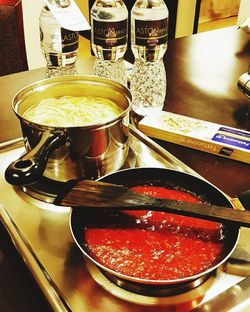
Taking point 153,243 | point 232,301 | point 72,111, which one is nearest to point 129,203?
point 153,243

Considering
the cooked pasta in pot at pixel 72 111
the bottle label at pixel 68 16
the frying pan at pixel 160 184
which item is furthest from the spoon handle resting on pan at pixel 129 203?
the bottle label at pixel 68 16

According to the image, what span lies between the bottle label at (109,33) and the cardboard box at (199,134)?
22cm

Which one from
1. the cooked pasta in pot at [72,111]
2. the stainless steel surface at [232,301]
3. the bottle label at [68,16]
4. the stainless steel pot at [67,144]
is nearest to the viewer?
the stainless steel surface at [232,301]

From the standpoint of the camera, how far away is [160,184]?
77cm

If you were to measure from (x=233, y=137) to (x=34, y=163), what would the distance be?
53 centimetres

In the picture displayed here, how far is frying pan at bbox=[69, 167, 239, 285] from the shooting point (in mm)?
590

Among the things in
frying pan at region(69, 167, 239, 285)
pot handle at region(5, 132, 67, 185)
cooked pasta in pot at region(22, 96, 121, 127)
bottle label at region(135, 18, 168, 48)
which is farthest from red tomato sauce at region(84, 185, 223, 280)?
bottle label at region(135, 18, 168, 48)

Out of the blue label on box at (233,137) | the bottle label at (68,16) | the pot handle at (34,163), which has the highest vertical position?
the bottle label at (68,16)

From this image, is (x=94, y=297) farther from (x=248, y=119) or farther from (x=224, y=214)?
(x=248, y=119)

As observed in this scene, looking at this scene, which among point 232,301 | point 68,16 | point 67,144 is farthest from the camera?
point 68,16

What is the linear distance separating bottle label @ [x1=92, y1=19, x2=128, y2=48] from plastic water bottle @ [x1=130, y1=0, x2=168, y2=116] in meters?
0.03

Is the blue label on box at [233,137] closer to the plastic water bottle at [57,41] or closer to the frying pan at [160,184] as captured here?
the frying pan at [160,184]

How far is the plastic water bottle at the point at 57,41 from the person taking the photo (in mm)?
1080

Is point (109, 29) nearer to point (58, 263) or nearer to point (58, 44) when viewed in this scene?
point (58, 44)
